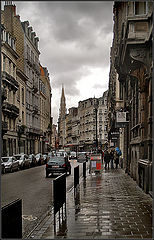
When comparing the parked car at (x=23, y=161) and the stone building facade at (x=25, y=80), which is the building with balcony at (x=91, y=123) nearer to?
the stone building facade at (x=25, y=80)

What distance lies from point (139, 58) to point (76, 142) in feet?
444

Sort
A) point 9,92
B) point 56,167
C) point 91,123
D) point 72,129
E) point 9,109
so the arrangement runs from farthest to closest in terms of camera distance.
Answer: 1. point 72,129
2. point 91,123
3. point 9,92
4. point 9,109
5. point 56,167

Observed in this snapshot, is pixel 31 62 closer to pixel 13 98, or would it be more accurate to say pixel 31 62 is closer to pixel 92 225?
pixel 13 98

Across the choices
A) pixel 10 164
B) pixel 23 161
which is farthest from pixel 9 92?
pixel 10 164

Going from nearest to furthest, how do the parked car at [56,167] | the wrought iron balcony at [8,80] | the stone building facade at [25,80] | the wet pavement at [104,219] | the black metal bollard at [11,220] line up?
the black metal bollard at [11,220]
the wet pavement at [104,219]
the parked car at [56,167]
the wrought iron balcony at [8,80]
the stone building facade at [25,80]

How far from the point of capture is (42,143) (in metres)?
80.7

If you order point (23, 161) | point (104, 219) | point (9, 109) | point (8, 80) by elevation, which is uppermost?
point (8, 80)

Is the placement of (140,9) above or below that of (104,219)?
above

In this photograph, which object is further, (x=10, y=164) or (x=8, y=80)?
(x=8, y=80)

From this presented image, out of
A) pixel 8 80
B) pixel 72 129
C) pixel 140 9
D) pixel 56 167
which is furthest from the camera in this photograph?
pixel 72 129

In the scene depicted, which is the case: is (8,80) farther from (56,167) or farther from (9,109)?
(56,167)

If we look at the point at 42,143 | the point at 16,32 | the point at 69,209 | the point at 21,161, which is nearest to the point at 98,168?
the point at 21,161

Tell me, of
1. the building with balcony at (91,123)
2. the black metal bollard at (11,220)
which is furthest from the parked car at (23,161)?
the building with balcony at (91,123)

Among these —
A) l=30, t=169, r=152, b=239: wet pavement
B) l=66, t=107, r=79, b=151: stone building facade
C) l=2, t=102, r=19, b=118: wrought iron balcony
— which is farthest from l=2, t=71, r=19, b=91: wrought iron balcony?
l=66, t=107, r=79, b=151: stone building facade
